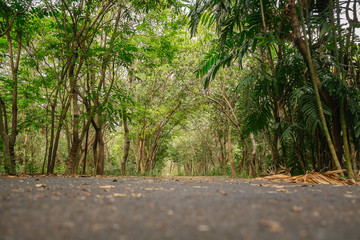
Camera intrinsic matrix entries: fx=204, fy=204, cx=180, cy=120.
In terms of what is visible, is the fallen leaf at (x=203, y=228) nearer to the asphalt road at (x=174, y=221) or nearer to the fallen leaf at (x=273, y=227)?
the asphalt road at (x=174, y=221)

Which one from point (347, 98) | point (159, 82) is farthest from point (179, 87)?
point (347, 98)

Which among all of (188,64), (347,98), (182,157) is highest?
(188,64)

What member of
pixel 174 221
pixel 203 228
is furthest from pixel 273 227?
pixel 174 221

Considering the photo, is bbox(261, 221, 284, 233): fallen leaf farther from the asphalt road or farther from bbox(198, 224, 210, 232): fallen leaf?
bbox(198, 224, 210, 232): fallen leaf

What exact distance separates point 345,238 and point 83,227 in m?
0.92

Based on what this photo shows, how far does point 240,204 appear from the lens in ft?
3.82

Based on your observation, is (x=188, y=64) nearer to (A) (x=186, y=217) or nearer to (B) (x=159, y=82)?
(B) (x=159, y=82)

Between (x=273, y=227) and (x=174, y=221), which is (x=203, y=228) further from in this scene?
(x=273, y=227)

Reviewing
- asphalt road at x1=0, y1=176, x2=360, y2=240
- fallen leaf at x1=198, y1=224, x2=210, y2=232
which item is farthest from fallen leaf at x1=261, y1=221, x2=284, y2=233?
fallen leaf at x1=198, y1=224, x2=210, y2=232

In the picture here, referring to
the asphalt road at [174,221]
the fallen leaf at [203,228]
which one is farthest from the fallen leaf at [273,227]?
the fallen leaf at [203,228]

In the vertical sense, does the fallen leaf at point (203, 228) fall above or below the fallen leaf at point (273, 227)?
below

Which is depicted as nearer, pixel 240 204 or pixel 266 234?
pixel 266 234

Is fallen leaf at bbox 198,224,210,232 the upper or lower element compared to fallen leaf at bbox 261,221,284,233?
lower

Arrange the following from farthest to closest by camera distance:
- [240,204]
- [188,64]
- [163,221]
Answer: [188,64]
[240,204]
[163,221]
